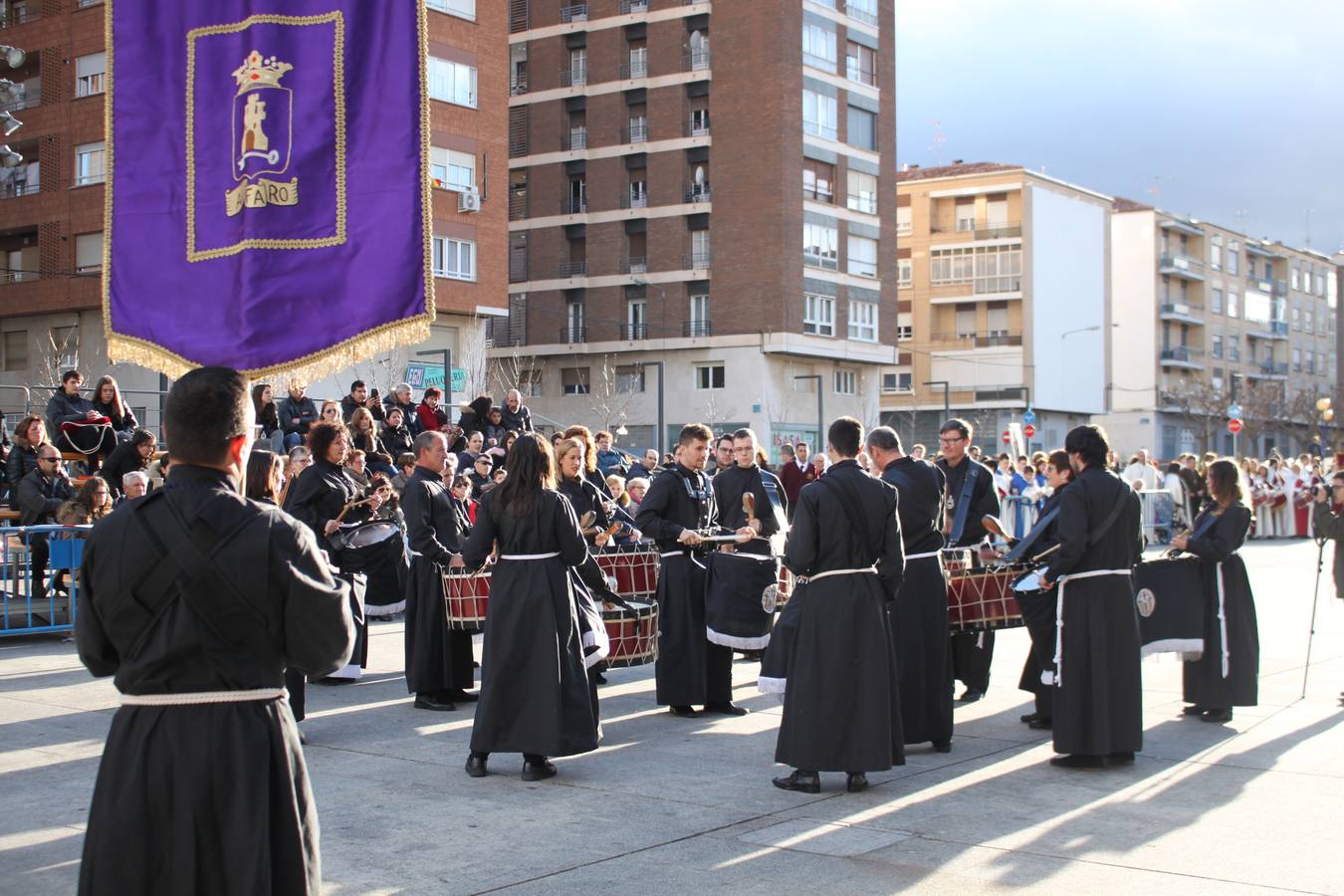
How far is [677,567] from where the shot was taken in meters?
10.7

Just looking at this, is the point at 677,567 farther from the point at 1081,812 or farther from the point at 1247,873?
the point at 1247,873

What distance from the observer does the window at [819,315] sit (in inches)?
2245

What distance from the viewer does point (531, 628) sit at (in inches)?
323

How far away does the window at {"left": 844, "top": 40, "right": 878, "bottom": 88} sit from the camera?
58.4 metres

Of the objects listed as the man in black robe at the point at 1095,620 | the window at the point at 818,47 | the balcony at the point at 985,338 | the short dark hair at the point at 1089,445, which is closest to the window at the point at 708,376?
the window at the point at 818,47

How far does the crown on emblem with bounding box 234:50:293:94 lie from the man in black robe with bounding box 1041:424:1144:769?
5.72 metres

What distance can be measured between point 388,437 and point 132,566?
49.9ft

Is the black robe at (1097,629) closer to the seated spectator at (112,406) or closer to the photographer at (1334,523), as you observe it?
the photographer at (1334,523)

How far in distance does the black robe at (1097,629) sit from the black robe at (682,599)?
2.75m

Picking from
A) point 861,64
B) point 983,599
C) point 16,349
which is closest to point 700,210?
point 861,64

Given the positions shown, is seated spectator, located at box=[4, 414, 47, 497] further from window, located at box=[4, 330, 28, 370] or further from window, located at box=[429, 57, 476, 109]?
window, located at box=[4, 330, 28, 370]

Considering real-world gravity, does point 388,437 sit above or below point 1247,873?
above

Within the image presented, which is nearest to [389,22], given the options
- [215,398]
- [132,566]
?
[215,398]

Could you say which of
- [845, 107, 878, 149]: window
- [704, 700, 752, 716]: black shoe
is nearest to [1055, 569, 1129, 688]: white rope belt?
[704, 700, 752, 716]: black shoe
